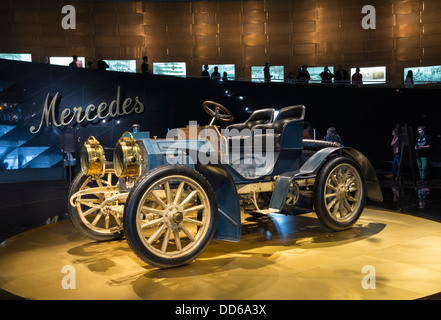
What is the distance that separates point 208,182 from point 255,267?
2.61 ft

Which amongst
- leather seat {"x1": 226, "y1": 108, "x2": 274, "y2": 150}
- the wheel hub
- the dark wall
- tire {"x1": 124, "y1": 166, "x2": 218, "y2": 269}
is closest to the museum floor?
tire {"x1": 124, "y1": 166, "x2": 218, "y2": 269}

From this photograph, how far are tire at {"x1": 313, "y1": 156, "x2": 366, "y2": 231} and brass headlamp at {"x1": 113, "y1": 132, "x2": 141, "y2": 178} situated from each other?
198cm

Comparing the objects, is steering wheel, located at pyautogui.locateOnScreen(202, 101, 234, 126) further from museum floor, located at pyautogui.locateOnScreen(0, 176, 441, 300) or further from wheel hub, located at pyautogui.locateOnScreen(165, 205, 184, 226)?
museum floor, located at pyautogui.locateOnScreen(0, 176, 441, 300)

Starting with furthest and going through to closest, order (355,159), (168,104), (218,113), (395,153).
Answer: (168,104) → (395,153) → (355,159) → (218,113)

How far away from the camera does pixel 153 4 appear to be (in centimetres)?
1694

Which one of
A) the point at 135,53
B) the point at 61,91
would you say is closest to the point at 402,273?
the point at 61,91

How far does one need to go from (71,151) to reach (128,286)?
762cm

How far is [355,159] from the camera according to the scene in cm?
→ 484

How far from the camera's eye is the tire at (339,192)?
4.45 m

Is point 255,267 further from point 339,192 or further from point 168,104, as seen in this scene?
point 168,104

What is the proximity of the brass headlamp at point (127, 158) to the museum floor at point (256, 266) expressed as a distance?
0.79m

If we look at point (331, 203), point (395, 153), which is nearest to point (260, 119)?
point (331, 203)

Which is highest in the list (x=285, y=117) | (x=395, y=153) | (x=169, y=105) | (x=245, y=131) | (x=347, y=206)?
(x=169, y=105)

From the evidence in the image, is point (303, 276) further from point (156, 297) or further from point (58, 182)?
point (58, 182)
